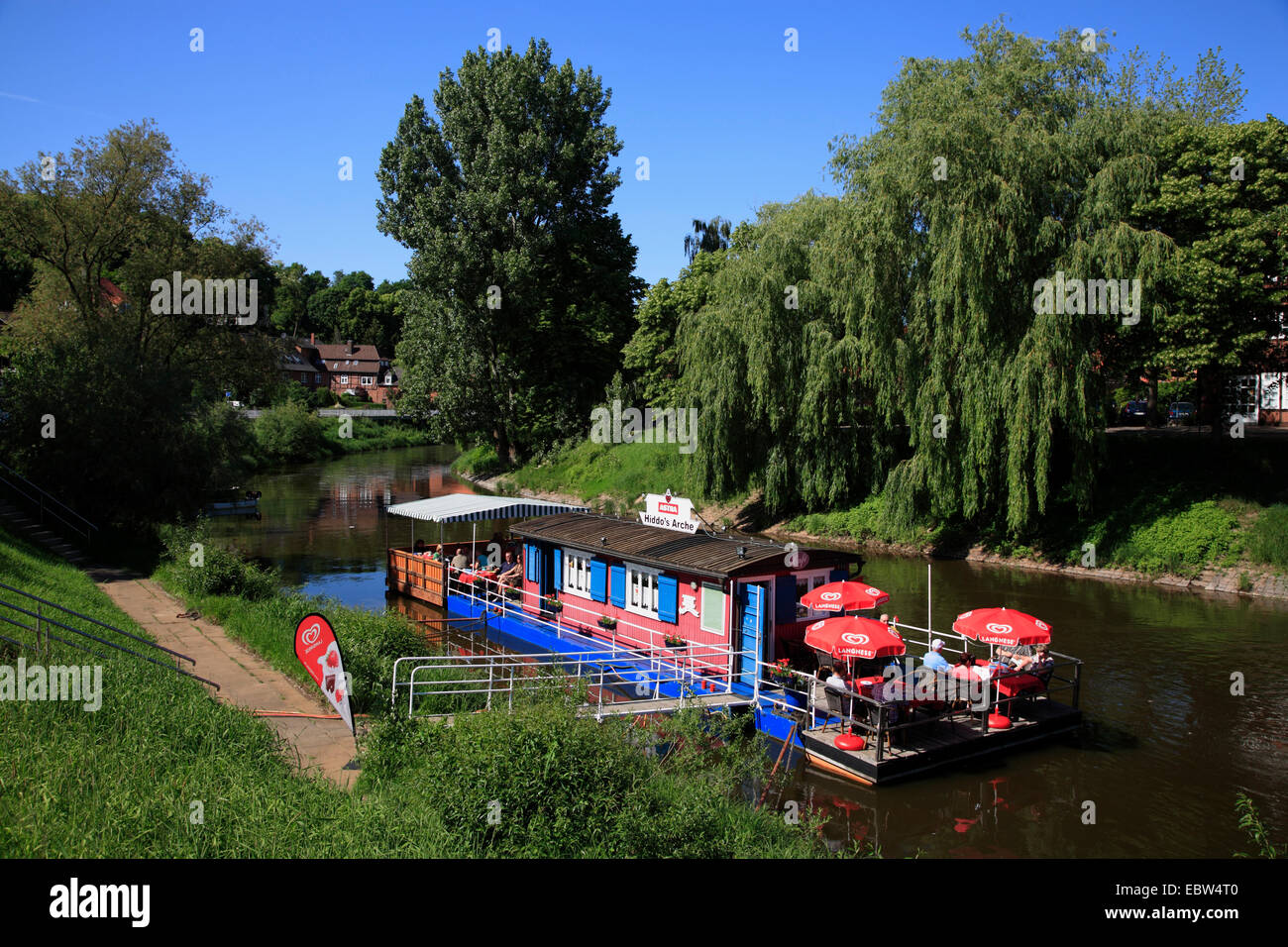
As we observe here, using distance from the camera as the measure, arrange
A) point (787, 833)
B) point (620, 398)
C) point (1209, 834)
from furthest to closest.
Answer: point (620, 398) → point (1209, 834) → point (787, 833)

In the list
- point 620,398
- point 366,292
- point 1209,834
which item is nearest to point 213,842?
point 1209,834

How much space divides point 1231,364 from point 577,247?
39.4 metres

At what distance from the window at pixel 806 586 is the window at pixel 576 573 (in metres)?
5.68

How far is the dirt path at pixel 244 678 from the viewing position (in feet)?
41.3

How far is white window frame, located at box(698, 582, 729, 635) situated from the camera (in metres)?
17.6

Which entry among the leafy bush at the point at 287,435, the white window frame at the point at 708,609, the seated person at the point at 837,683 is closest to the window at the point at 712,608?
the white window frame at the point at 708,609

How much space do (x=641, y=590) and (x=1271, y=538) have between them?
71.7 feet

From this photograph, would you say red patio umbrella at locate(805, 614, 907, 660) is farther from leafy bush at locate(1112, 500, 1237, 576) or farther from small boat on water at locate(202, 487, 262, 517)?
small boat on water at locate(202, 487, 262, 517)

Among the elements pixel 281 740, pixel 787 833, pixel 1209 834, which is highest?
pixel 281 740

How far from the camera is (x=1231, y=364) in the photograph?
29.3m

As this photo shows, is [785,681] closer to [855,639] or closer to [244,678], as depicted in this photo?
[855,639]

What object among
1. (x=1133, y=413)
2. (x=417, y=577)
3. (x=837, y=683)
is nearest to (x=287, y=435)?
(x=417, y=577)

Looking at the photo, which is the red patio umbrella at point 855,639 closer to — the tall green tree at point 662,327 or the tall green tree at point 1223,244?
the tall green tree at point 1223,244
